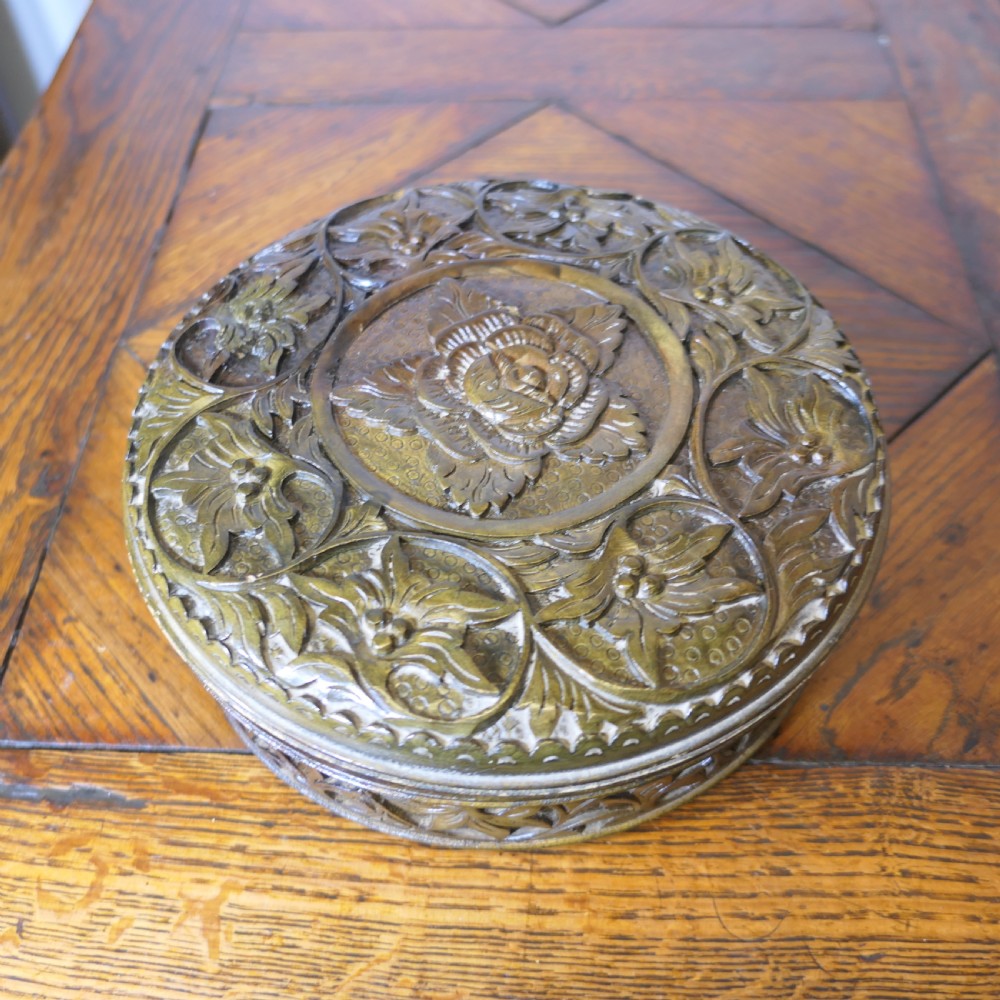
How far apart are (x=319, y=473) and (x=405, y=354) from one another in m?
0.16

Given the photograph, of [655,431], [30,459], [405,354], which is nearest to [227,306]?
[405,354]

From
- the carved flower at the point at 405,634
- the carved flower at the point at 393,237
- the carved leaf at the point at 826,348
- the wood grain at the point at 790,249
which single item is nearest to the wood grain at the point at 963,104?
the wood grain at the point at 790,249

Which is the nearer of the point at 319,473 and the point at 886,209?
the point at 319,473

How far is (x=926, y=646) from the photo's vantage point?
102 cm

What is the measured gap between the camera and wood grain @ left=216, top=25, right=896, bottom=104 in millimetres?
1586

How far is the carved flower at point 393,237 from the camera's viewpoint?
1.05 m

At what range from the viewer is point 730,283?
1012 millimetres

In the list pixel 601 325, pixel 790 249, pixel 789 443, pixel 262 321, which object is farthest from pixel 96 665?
pixel 790 249

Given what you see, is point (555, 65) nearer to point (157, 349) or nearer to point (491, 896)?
point (157, 349)

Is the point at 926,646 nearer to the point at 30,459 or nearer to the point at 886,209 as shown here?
the point at 886,209

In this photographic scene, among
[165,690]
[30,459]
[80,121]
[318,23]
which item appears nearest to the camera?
[165,690]

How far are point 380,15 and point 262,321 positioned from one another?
100 centimetres

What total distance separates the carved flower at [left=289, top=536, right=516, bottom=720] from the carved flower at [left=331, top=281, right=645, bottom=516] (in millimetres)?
93

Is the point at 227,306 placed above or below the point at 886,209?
above
